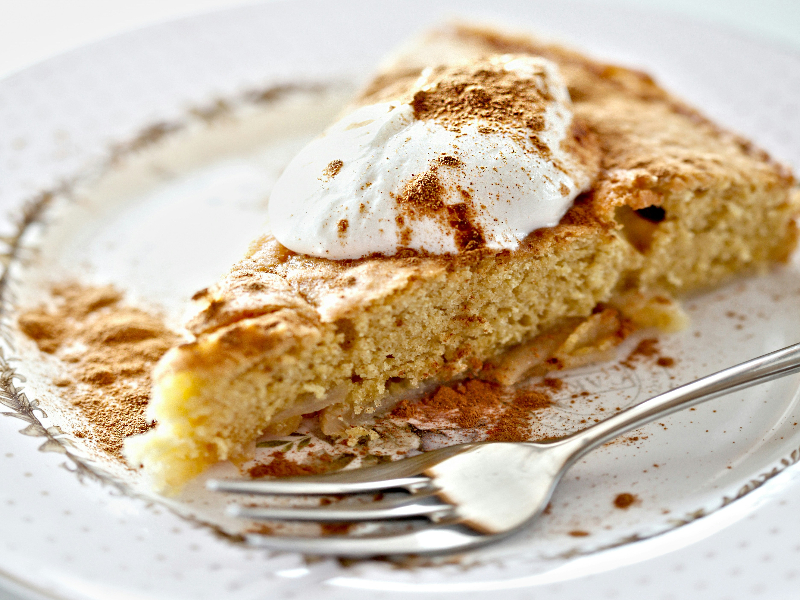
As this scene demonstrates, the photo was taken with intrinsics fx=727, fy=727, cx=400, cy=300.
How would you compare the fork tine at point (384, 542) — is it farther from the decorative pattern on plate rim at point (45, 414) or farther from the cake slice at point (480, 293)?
the cake slice at point (480, 293)

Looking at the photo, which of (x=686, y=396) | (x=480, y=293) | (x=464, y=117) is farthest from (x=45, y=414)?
(x=686, y=396)

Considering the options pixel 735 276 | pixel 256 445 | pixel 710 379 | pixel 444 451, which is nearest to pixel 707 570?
pixel 710 379

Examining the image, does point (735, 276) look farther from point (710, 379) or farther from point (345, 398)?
point (345, 398)

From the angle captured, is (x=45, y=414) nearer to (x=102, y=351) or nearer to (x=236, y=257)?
(x=102, y=351)

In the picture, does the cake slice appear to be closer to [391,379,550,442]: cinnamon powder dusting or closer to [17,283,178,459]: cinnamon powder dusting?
[391,379,550,442]: cinnamon powder dusting

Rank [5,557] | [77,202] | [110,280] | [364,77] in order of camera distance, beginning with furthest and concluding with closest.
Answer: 1. [364,77]
2. [77,202]
3. [110,280]
4. [5,557]

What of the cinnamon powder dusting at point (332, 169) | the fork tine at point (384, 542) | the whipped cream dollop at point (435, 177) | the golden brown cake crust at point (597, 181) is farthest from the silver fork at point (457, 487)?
the cinnamon powder dusting at point (332, 169)

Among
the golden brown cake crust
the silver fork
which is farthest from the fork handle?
the golden brown cake crust
